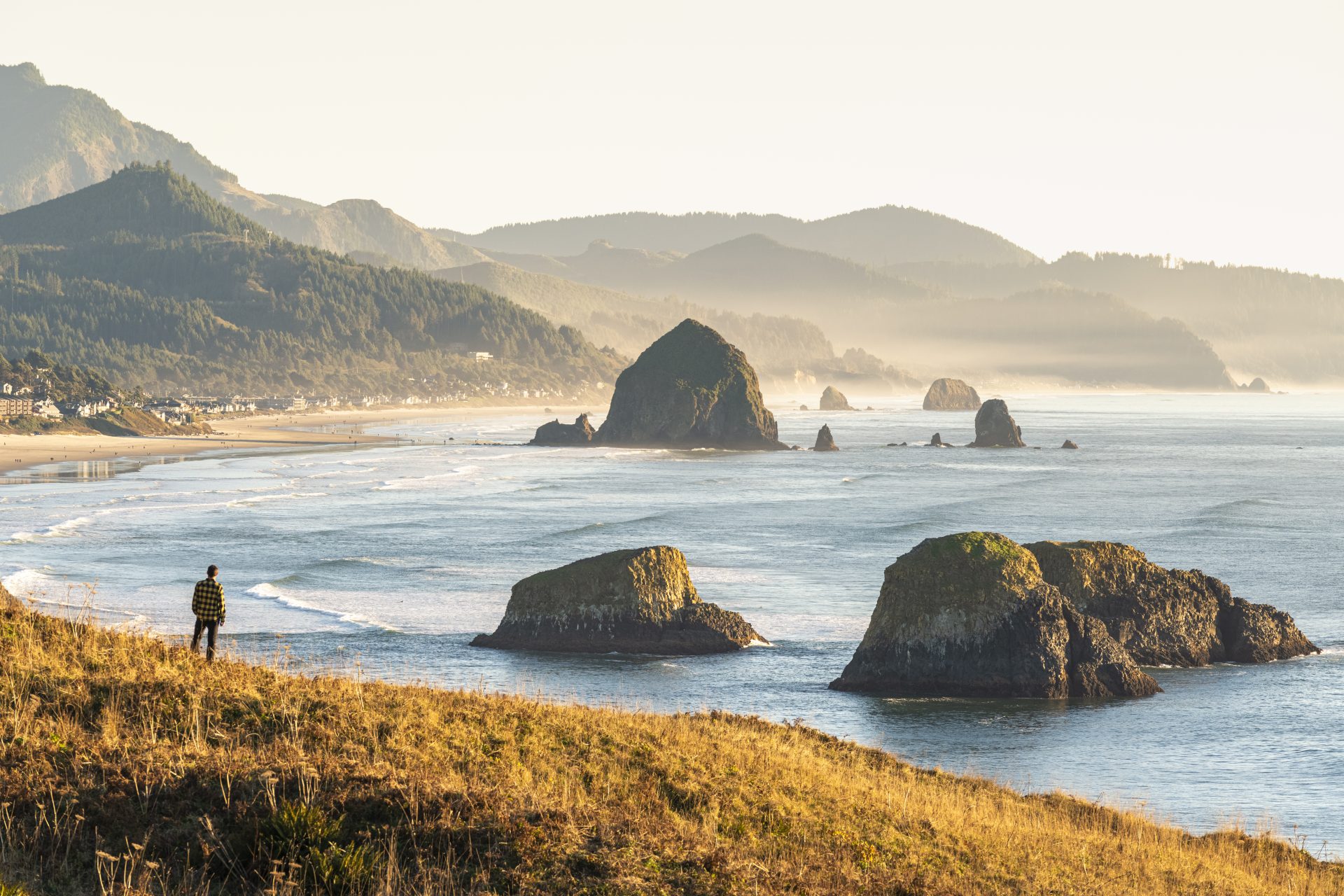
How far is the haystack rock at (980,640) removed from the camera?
3603 centimetres

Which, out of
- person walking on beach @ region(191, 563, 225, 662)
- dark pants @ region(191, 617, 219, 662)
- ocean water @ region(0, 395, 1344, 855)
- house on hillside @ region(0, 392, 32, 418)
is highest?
house on hillside @ region(0, 392, 32, 418)

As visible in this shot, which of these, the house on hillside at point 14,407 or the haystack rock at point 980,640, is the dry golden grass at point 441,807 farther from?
the house on hillside at point 14,407

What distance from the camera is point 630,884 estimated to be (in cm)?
1301

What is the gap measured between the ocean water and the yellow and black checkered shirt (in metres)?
2.09

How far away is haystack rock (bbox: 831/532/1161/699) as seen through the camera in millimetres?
36031

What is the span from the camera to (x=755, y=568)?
61281mm

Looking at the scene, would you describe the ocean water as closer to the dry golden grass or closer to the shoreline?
the dry golden grass

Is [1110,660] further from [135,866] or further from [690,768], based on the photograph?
[135,866]

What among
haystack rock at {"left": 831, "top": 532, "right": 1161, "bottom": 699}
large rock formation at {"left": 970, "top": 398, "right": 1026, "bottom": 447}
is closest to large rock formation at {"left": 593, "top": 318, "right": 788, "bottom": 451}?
large rock formation at {"left": 970, "top": 398, "right": 1026, "bottom": 447}

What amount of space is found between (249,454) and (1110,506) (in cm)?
9308

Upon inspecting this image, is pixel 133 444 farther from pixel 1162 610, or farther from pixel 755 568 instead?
pixel 1162 610

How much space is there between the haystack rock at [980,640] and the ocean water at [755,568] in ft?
2.54

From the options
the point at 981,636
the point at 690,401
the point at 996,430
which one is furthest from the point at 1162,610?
the point at 690,401

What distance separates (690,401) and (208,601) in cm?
16576
